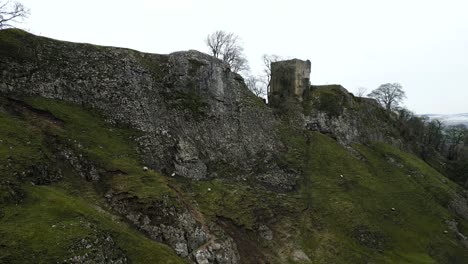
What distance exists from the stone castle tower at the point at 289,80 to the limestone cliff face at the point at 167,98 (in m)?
7.28

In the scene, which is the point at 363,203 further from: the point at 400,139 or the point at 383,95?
the point at 383,95

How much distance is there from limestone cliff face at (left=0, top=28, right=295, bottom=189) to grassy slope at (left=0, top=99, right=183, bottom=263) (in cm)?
259

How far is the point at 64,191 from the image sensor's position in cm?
3284

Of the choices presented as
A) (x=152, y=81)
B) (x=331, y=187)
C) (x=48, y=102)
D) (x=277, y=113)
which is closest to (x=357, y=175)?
(x=331, y=187)

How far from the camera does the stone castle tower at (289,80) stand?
64.2 m

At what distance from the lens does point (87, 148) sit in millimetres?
38469

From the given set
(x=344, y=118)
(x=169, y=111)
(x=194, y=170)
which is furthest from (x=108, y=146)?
(x=344, y=118)

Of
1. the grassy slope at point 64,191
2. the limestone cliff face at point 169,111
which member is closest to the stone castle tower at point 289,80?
the limestone cliff face at point 169,111

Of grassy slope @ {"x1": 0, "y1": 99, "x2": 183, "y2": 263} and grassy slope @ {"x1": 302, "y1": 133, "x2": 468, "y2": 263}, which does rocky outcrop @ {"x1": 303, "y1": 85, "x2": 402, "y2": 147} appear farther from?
grassy slope @ {"x1": 0, "y1": 99, "x2": 183, "y2": 263}

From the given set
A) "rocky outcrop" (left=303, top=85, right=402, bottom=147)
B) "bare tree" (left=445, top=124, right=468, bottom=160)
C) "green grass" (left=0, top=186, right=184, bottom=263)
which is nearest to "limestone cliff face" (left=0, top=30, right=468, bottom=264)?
"green grass" (left=0, top=186, right=184, bottom=263)

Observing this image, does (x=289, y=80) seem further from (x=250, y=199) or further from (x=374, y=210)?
(x=250, y=199)

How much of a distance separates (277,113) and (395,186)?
18.4 m

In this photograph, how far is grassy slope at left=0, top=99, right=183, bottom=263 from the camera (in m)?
25.3

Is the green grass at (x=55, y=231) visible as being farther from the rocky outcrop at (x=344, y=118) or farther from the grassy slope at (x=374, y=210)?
the rocky outcrop at (x=344, y=118)
